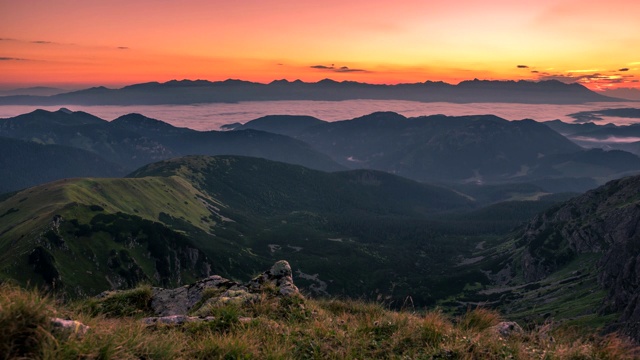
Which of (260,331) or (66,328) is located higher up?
(66,328)

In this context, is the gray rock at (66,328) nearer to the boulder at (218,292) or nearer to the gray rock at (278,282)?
the boulder at (218,292)

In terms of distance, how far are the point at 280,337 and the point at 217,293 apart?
22.7ft

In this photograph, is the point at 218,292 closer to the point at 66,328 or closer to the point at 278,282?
the point at 278,282

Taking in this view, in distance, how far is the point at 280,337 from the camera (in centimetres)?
1312

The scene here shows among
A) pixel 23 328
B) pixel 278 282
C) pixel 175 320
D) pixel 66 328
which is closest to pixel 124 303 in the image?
pixel 175 320

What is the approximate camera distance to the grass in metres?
8.91

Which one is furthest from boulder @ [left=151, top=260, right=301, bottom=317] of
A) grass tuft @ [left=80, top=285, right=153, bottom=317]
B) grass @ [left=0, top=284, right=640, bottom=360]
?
grass @ [left=0, top=284, right=640, bottom=360]

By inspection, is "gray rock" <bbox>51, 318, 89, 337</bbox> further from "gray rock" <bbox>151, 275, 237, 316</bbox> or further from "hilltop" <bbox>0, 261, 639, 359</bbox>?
"gray rock" <bbox>151, 275, 237, 316</bbox>

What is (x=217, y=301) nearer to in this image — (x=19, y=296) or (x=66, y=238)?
(x=19, y=296)

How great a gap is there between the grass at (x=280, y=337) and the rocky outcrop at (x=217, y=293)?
2.22 feet

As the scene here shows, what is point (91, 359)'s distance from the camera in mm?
8883

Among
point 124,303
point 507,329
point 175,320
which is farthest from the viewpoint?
point 124,303

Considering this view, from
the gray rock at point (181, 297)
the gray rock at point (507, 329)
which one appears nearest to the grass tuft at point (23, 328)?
the gray rock at point (181, 297)

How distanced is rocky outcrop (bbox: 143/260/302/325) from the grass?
0.68 meters
